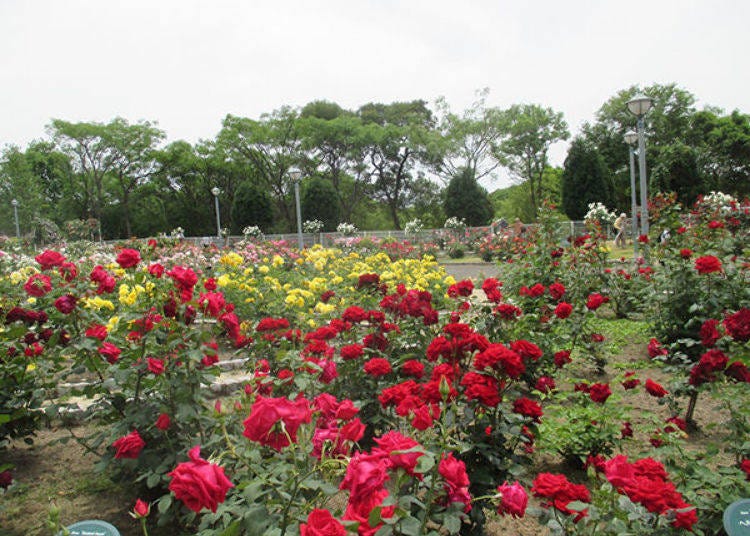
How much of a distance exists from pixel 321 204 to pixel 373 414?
113 ft

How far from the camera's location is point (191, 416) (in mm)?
2180

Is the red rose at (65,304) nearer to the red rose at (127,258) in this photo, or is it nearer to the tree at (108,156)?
the red rose at (127,258)

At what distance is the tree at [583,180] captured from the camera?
31.1 metres

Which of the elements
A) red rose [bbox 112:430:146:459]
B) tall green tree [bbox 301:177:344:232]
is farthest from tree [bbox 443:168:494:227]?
red rose [bbox 112:430:146:459]

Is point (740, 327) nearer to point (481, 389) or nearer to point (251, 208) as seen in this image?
point (481, 389)

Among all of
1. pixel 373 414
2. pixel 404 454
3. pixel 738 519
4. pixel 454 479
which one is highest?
pixel 404 454

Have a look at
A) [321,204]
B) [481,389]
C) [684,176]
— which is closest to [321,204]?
[321,204]

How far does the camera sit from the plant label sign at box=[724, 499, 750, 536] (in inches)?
56.3

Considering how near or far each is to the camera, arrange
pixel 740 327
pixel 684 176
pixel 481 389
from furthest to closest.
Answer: pixel 684 176 → pixel 740 327 → pixel 481 389

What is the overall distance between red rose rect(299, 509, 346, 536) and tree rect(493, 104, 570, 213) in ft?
133

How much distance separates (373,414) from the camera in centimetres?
280

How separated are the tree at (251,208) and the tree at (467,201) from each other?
41.3 ft

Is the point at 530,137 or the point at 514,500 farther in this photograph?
the point at 530,137

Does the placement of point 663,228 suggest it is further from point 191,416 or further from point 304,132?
point 304,132
